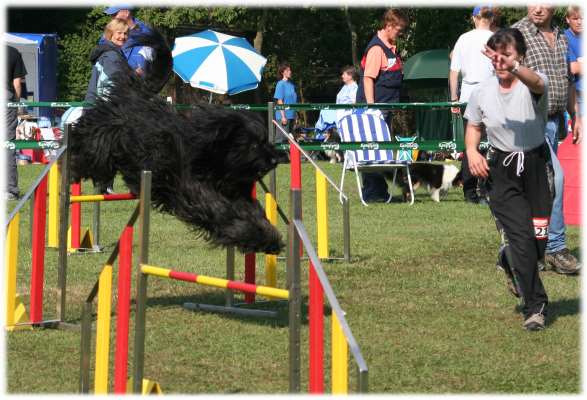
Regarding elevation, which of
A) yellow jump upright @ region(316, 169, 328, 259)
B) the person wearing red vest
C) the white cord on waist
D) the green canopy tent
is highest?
Answer: the green canopy tent

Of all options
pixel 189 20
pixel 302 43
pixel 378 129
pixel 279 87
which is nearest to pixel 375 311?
pixel 378 129

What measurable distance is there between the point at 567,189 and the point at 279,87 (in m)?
8.84

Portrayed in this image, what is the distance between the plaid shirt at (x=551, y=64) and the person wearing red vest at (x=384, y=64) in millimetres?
3982

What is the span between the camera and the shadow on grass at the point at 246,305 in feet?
18.9

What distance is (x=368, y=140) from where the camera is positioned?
11.5 m

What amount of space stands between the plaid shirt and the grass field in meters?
1.17

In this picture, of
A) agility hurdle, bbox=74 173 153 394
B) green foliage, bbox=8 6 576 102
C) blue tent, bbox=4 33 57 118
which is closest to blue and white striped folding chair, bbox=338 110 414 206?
agility hurdle, bbox=74 173 153 394

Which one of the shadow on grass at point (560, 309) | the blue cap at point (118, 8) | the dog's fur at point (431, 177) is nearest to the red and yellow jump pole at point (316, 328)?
the shadow on grass at point (560, 309)

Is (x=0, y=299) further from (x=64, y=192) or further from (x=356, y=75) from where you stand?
(x=356, y=75)

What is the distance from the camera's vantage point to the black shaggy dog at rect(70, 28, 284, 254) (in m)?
4.76

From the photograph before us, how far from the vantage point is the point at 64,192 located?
5.48m

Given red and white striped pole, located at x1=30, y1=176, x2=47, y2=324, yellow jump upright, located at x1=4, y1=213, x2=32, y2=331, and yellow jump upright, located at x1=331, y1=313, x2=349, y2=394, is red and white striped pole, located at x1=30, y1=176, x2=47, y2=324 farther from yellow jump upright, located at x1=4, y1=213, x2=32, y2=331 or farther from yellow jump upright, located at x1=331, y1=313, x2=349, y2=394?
yellow jump upright, located at x1=331, y1=313, x2=349, y2=394

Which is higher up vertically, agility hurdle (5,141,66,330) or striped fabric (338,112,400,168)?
striped fabric (338,112,400,168)

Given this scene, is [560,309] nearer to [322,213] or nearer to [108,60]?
[322,213]
